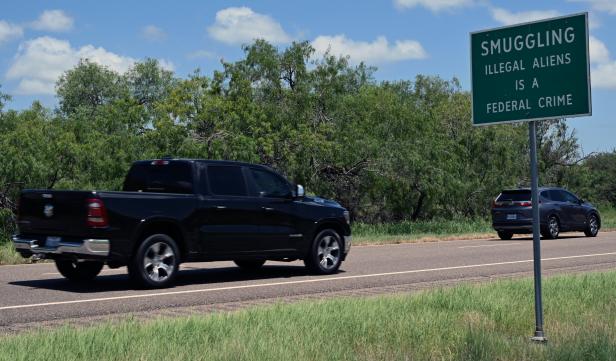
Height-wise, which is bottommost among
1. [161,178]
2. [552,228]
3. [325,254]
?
[325,254]

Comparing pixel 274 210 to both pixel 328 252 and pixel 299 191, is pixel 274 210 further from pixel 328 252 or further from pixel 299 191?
pixel 328 252

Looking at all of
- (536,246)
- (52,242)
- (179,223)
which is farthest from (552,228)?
(536,246)

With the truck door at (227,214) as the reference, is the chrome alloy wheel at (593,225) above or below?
below

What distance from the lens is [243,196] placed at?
1386 centimetres

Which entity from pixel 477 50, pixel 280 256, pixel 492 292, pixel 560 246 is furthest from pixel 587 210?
pixel 477 50

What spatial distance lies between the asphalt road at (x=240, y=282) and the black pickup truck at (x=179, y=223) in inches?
17.1

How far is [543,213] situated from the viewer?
27.8 meters

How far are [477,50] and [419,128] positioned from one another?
28381mm

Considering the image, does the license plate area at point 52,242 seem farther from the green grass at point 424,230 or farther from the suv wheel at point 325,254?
the green grass at point 424,230

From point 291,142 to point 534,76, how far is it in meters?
24.7

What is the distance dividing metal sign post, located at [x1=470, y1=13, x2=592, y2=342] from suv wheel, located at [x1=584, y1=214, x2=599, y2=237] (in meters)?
23.4

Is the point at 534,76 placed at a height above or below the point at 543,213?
above

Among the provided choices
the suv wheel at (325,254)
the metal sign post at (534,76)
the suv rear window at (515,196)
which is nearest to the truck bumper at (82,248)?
the suv wheel at (325,254)

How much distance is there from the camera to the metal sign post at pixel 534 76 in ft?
24.2
